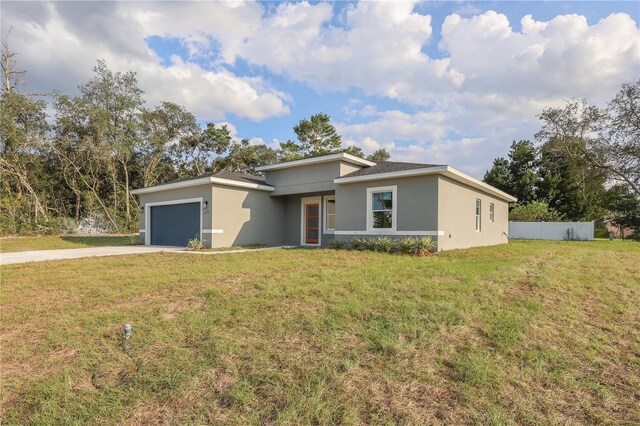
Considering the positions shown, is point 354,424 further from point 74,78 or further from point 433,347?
point 74,78

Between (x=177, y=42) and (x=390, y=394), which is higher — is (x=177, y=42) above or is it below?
above

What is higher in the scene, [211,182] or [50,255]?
[211,182]

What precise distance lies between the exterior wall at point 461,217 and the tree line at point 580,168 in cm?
1338

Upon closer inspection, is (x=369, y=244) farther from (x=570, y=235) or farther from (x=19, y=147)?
(x=19, y=147)

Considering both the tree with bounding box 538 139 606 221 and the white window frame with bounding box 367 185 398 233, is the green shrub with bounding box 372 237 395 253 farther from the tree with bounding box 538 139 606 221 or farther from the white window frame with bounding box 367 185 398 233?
the tree with bounding box 538 139 606 221

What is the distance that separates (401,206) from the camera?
1163 cm

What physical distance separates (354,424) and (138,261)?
838 cm

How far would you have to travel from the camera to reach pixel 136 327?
13.7ft

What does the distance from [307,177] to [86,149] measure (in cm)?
1979

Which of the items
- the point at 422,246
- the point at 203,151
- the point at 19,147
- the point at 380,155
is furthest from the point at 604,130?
the point at 19,147

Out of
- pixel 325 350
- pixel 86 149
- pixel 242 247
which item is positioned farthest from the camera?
pixel 86 149

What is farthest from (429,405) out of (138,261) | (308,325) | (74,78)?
(74,78)

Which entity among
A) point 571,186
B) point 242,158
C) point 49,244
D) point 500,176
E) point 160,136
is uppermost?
point 160,136

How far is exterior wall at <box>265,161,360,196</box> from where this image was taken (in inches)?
532
